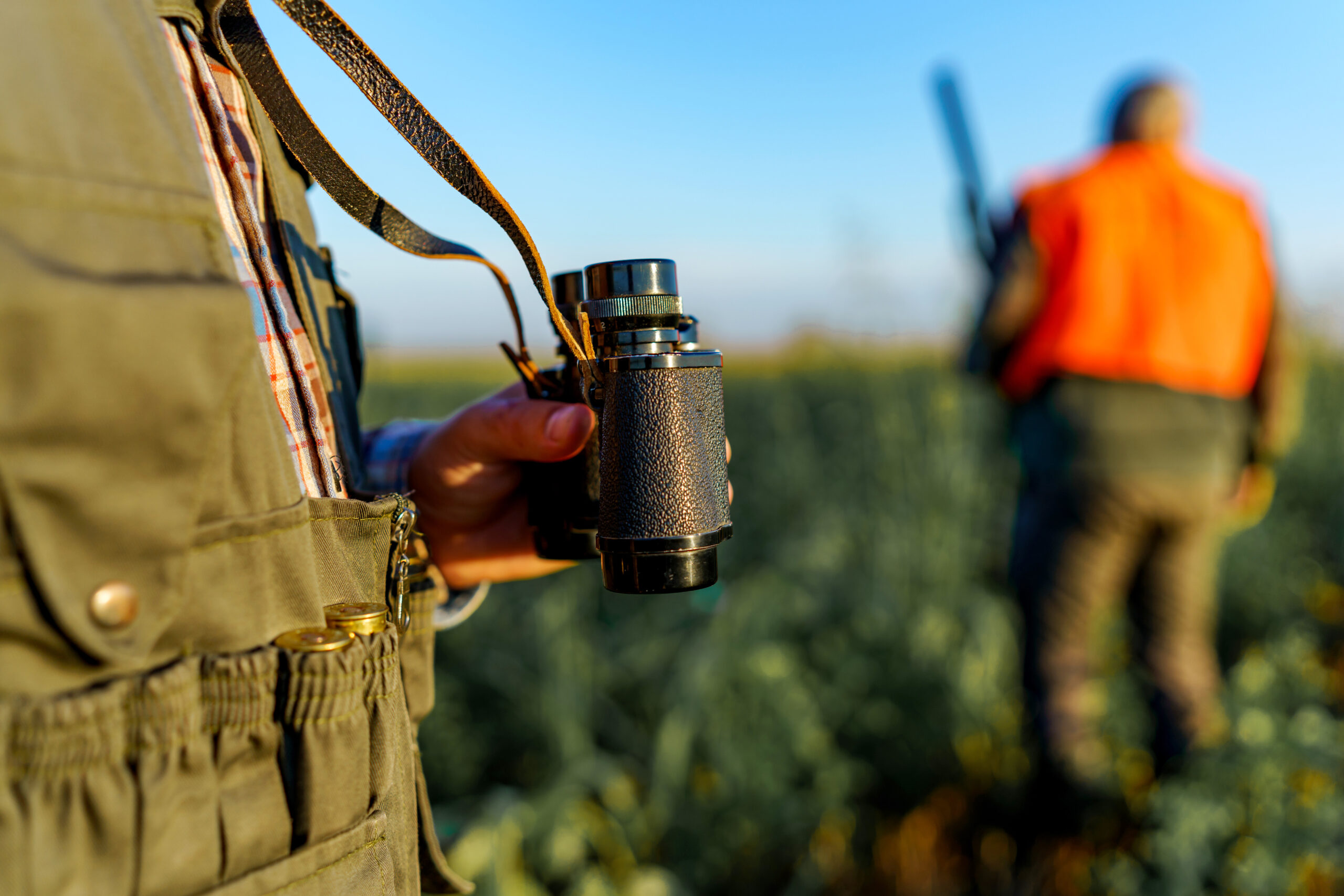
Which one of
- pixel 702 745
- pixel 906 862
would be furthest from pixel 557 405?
pixel 906 862

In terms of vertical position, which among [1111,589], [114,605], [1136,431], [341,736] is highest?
[114,605]

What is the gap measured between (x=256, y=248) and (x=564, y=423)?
349mm

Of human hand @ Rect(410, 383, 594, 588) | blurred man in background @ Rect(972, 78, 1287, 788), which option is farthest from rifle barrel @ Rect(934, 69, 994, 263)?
human hand @ Rect(410, 383, 594, 588)

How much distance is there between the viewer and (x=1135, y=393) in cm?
291

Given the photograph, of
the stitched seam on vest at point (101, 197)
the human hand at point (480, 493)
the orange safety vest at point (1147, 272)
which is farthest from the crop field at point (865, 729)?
the stitched seam on vest at point (101, 197)

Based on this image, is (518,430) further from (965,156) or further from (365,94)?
(965,156)

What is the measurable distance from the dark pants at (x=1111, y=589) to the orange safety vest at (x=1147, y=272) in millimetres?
394

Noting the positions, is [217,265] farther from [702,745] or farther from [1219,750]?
[1219,750]

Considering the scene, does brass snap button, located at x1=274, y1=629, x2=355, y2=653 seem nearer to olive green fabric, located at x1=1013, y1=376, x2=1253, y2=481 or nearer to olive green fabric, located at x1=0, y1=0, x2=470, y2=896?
olive green fabric, located at x1=0, y1=0, x2=470, y2=896

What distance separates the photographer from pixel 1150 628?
3064mm

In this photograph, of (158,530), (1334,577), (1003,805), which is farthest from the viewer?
(1334,577)

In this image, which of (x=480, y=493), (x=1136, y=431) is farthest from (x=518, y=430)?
(x=1136, y=431)

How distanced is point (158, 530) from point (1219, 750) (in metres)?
2.81

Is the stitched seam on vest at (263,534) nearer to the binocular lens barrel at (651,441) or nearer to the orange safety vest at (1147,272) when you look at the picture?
the binocular lens barrel at (651,441)
